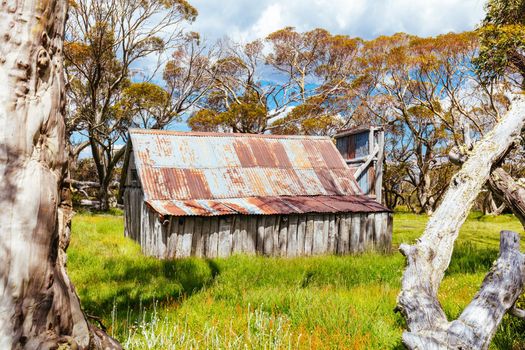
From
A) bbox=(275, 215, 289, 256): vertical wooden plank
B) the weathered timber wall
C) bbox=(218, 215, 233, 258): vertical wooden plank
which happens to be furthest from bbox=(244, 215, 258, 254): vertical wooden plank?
bbox=(275, 215, 289, 256): vertical wooden plank

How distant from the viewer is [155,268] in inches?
339

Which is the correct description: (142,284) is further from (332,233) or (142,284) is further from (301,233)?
(332,233)

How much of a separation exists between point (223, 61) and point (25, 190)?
29825 millimetres

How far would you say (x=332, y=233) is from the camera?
40.5ft

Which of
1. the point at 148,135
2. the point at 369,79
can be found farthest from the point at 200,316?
the point at 369,79

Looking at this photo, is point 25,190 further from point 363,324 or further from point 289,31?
point 289,31

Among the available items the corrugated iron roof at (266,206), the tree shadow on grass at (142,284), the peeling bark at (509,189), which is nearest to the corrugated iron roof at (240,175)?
the corrugated iron roof at (266,206)

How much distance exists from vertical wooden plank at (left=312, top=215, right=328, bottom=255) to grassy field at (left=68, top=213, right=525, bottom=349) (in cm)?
172

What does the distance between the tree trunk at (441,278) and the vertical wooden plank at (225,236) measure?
25.8ft

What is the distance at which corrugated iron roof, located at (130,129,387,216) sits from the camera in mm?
11445

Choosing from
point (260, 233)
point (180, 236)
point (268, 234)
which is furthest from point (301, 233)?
point (180, 236)

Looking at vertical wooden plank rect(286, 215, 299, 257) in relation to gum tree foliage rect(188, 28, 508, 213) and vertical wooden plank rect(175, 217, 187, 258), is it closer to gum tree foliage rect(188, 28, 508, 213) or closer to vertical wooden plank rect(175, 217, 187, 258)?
vertical wooden plank rect(175, 217, 187, 258)

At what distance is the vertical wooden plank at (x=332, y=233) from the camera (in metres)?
12.3

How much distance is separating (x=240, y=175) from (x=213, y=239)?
284 cm
